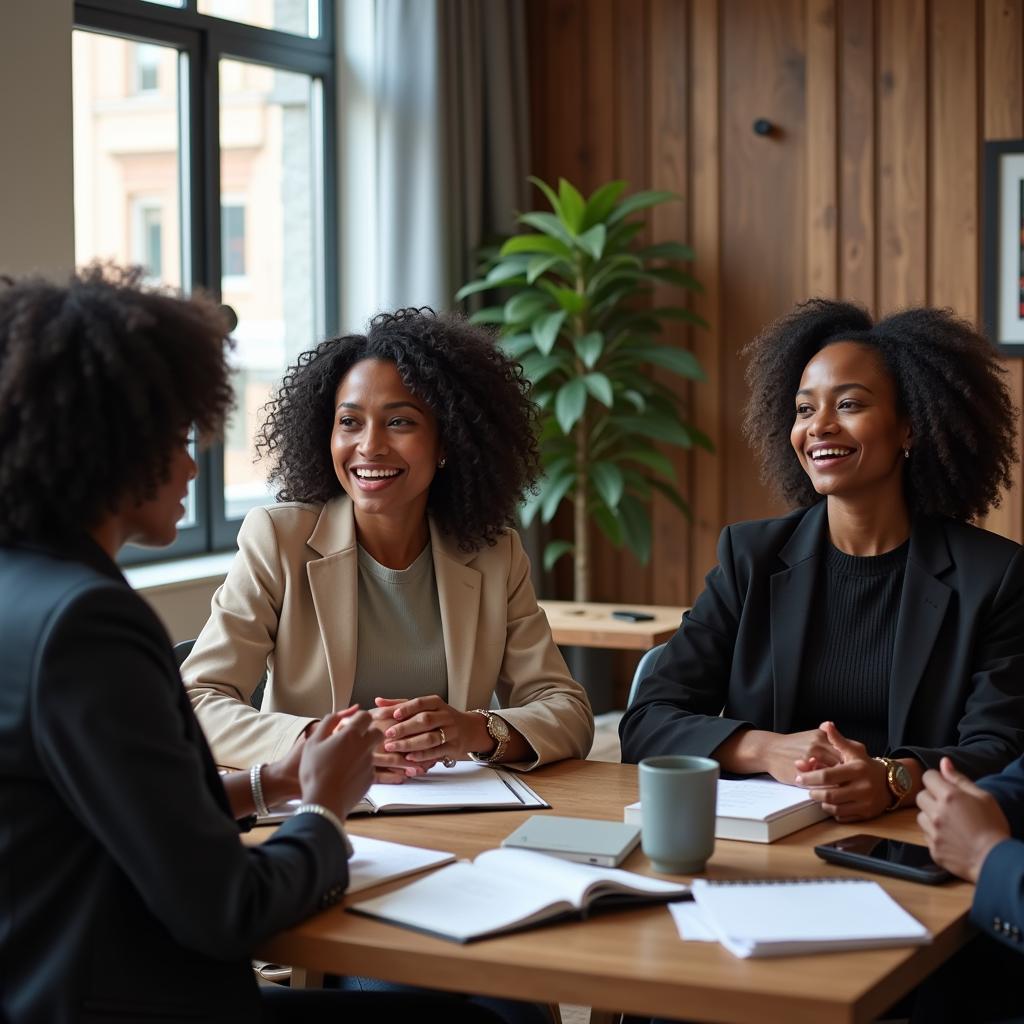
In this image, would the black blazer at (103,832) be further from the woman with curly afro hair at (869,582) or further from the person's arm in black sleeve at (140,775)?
the woman with curly afro hair at (869,582)

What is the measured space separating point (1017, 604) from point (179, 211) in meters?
3.19

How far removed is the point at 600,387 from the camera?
4.47 metres

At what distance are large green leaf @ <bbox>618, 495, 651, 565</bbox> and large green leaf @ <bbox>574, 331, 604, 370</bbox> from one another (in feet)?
1.76

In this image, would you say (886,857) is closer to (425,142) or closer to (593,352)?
(593,352)

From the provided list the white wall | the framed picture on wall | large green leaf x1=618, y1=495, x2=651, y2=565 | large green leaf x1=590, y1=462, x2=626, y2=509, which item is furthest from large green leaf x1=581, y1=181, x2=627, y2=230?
the white wall

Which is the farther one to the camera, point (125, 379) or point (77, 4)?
point (77, 4)

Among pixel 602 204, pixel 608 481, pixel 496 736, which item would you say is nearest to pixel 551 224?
pixel 602 204

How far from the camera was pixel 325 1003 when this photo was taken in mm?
1607

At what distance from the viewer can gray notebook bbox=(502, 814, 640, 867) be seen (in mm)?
1518

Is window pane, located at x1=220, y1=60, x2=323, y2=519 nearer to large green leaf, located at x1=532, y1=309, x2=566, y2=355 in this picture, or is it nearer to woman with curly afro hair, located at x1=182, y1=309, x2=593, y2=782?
large green leaf, located at x1=532, y1=309, x2=566, y2=355

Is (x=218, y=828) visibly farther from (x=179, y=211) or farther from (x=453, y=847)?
(x=179, y=211)

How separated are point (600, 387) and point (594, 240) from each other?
0.48 m

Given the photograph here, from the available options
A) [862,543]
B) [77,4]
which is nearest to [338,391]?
Result: [862,543]

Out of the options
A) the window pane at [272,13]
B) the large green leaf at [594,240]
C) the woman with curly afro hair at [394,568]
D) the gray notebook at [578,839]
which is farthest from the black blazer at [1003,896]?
the window pane at [272,13]
